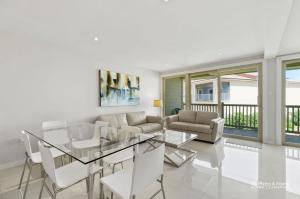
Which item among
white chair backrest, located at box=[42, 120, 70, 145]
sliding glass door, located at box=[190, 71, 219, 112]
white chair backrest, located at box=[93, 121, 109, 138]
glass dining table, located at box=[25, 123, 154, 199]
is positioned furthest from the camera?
sliding glass door, located at box=[190, 71, 219, 112]

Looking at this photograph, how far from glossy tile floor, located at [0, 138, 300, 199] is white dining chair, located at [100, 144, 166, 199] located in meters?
0.66

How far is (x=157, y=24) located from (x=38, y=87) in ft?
8.37

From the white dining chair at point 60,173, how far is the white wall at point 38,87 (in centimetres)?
179

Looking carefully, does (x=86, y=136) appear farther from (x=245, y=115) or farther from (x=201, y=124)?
(x=245, y=115)

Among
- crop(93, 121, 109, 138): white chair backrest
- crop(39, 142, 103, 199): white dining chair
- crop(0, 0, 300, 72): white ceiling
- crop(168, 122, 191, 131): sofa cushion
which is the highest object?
crop(0, 0, 300, 72): white ceiling

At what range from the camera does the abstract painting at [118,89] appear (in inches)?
157

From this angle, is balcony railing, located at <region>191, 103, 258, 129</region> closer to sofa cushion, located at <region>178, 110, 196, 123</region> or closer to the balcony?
the balcony

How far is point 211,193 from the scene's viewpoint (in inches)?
73.1

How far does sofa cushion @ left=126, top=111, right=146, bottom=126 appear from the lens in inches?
171

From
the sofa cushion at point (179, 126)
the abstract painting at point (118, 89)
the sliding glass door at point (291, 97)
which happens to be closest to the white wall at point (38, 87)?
the abstract painting at point (118, 89)

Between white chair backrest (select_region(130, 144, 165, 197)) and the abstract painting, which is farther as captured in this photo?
the abstract painting

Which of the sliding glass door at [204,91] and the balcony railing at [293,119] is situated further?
the sliding glass door at [204,91]

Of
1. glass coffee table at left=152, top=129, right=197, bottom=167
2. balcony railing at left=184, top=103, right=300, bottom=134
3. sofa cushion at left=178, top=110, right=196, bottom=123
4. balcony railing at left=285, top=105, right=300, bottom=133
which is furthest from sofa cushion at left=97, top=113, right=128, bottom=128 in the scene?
balcony railing at left=285, top=105, right=300, bottom=133

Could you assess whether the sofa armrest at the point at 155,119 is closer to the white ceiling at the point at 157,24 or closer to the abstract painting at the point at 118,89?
the abstract painting at the point at 118,89
